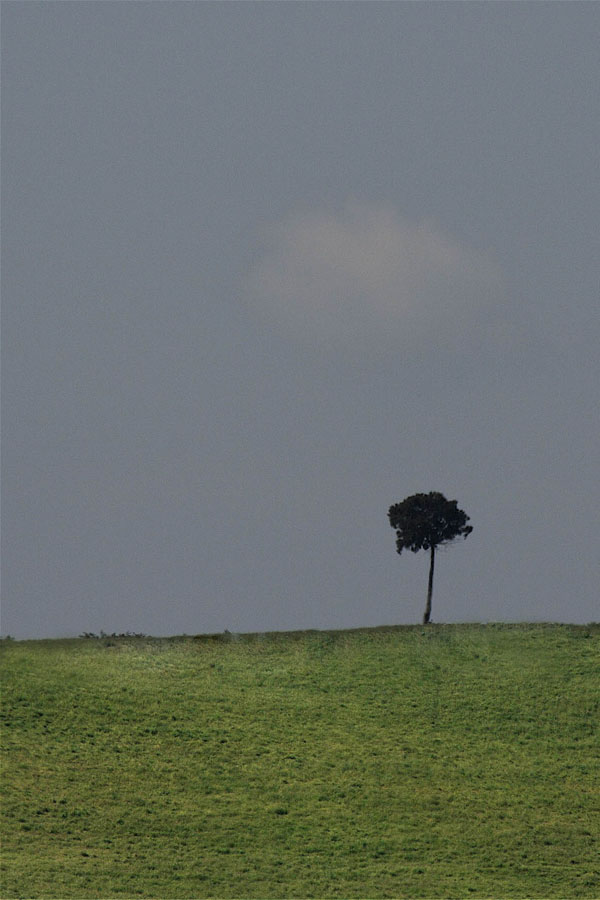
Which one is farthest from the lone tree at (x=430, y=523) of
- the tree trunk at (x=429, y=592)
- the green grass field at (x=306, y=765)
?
the green grass field at (x=306, y=765)

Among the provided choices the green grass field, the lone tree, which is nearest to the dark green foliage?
the lone tree

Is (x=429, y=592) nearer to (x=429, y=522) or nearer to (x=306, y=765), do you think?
(x=429, y=522)

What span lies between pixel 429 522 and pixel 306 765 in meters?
24.4

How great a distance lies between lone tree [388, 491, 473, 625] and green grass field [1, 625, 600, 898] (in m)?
7.55

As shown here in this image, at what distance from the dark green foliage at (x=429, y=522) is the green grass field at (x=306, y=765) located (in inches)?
299

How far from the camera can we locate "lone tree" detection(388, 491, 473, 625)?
226 feet

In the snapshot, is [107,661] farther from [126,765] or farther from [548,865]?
[548,865]

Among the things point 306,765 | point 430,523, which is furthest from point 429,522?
point 306,765

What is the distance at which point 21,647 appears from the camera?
194ft

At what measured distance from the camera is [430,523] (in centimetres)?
6888

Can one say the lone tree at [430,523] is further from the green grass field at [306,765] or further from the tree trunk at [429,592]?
the green grass field at [306,765]

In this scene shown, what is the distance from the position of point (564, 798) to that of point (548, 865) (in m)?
6.17

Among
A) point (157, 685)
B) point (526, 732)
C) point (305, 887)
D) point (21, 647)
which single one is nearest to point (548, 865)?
point (305, 887)

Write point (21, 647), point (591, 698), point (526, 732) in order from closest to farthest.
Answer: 1. point (526, 732)
2. point (591, 698)
3. point (21, 647)
